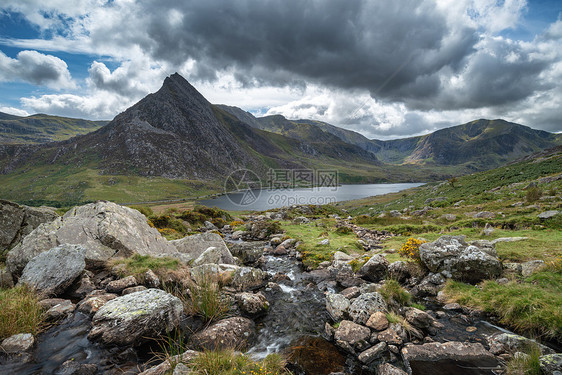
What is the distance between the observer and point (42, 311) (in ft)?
30.8

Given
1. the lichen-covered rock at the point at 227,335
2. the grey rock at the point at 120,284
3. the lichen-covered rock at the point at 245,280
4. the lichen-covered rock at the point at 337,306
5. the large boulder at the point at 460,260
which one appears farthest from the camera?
the lichen-covered rock at the point at 245,280

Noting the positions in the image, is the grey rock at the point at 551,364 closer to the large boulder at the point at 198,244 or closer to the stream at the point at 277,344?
the stream at the point at 277,344

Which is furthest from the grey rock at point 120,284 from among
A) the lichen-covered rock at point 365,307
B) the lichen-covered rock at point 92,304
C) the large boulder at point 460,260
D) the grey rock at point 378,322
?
the large boulder at point 460,260

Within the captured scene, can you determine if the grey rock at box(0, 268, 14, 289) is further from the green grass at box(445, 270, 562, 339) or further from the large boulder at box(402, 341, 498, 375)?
the green grass at box(445, 270, 562, 339)

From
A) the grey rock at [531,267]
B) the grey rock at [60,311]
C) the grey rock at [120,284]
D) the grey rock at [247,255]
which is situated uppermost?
the grey rock at [531,267]

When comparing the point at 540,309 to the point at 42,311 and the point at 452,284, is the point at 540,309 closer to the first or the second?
the point at 452,284

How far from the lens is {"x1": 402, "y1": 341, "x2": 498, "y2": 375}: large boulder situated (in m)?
7.52

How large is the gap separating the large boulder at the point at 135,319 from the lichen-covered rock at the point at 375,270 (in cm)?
1172

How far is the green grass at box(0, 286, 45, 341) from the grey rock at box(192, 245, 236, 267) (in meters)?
7.62

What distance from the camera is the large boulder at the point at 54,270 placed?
1052 centimetres

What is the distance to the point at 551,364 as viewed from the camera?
6113 mm

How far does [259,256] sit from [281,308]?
10614mm

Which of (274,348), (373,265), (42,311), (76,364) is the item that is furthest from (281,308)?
(42,311)

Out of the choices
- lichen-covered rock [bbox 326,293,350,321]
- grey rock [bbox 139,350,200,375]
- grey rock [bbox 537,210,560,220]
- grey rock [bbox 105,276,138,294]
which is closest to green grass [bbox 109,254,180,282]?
grey rock [bbox 105,276,138,294]
